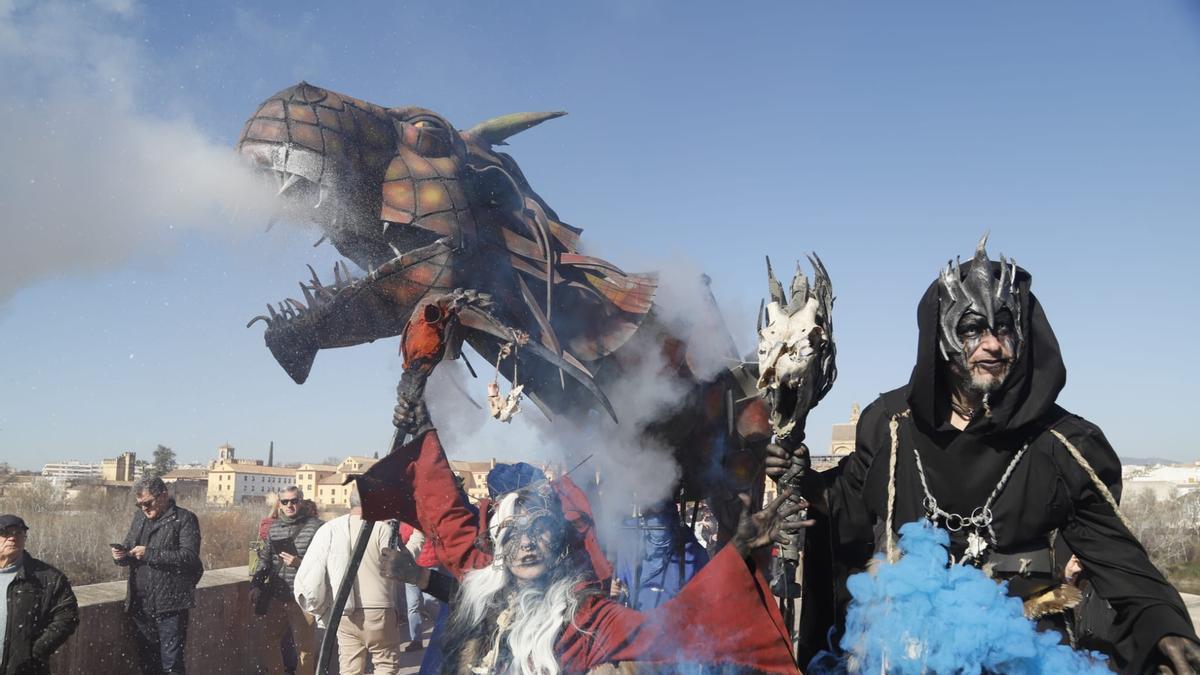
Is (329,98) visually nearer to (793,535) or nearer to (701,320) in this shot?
(701,320)

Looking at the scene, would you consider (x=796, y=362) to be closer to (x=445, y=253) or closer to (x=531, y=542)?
(x=531, y=542)

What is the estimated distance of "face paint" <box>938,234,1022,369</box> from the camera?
2.87 meters

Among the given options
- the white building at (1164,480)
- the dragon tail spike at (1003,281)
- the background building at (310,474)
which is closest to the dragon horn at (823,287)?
the dragon tail spike at (1003,281)

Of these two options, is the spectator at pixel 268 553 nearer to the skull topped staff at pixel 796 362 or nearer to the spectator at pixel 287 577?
the spectator at pixel 287 577

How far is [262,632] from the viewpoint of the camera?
271 inches

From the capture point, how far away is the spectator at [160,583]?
5703mm

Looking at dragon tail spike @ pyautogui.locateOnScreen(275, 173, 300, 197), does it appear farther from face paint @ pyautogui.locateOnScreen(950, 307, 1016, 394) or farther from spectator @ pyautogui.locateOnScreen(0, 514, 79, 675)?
face paint @ pyautogui.locateOnScreen(950, 307, 1016, 394)

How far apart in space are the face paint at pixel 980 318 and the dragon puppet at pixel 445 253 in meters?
1.99

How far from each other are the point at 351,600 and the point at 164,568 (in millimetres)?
1229

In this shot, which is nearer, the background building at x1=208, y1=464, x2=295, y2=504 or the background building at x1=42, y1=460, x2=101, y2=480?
the background building at x1=42, y1=460, x2=101, y2=480

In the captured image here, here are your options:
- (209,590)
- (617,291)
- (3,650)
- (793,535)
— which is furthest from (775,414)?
(209,590)

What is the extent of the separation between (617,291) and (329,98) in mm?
1816

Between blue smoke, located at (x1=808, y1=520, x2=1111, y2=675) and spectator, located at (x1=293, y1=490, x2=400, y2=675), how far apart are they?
3.94m

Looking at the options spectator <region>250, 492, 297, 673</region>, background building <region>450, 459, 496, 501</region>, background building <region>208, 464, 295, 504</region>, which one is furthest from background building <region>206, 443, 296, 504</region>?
spectator <region>250, 492, 297, 673</region>
